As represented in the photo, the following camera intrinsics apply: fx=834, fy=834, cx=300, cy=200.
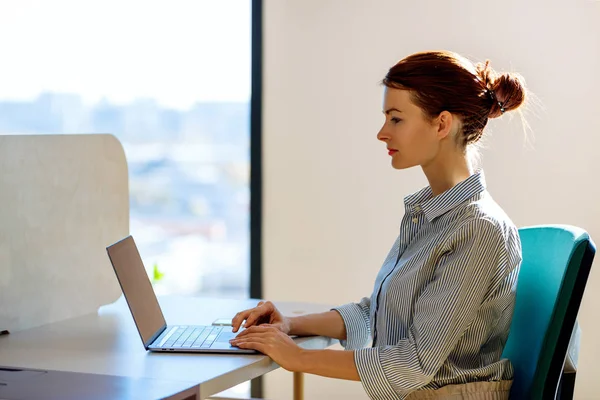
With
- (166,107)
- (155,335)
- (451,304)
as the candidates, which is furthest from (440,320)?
(166,107)

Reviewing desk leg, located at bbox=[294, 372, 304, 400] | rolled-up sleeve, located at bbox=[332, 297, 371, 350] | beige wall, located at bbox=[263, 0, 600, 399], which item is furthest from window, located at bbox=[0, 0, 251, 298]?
rolled-up sleeve, located at bbox=[332, 297, 371, 350]

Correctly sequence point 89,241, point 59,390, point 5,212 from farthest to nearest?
1. point 89,241
2. point 5,212
3. point 59,390

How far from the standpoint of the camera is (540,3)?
105 inches

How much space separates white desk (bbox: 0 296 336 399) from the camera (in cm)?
142

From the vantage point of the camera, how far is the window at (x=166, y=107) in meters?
3.02

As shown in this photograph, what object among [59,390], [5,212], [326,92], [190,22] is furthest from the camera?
[190,22]

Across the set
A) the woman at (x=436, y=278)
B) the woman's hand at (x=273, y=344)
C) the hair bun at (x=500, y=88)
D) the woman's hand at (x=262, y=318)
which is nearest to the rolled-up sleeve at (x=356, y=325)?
the woman at (x=436, y=278)

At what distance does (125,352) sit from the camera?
158cm

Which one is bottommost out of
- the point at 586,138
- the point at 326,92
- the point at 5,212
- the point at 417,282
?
the point at 417,282

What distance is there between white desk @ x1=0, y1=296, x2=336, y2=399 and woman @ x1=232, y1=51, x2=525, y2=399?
0.33 ft

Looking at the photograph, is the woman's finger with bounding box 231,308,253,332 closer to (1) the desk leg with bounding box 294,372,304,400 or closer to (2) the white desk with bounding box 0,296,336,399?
(2) the white desk with bounding box 0,296,336,399

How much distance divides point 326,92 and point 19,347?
1.51 meters

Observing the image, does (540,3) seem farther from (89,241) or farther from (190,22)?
(89,241)

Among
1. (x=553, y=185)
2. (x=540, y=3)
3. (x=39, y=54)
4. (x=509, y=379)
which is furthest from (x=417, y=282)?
(x=39, y=54)
